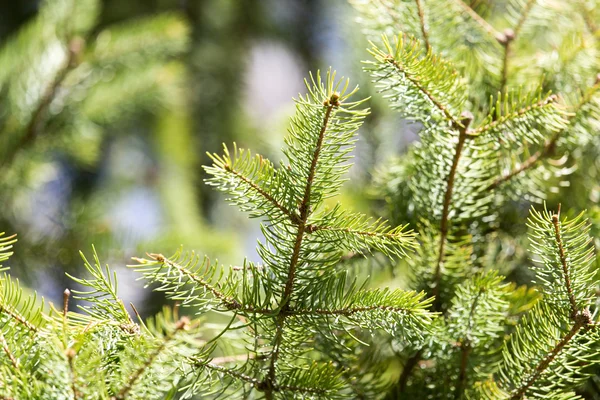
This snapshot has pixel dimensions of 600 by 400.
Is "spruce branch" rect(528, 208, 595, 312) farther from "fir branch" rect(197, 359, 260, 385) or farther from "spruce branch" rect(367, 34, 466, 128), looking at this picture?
"fir branch" rect(197, 359, 260, 385)

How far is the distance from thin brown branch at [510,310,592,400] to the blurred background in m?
0.26

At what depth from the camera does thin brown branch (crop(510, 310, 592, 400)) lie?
0.35m

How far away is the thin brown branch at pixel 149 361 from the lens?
30cm

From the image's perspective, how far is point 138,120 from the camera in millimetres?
1392

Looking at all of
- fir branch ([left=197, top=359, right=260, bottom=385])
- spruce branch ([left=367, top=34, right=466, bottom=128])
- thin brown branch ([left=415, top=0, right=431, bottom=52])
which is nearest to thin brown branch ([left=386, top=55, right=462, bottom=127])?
spruce branch ([left=367, top=34, right=466, bottom=128])

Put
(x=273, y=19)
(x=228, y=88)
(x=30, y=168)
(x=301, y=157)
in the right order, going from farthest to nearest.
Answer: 1. (x=273, y=19)
2. (x=228, y=88)
3. (x=30, y=168)
4. (x=301, y=157)

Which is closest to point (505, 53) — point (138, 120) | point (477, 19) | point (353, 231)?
point (477, 19)

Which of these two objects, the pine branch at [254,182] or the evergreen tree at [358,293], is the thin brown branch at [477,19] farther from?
the pine branch at [254,182]

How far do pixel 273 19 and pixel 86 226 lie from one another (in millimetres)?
868

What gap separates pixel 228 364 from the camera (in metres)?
0.44

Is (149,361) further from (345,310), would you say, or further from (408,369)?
(408,369)

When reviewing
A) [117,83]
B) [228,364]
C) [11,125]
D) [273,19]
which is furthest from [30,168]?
[273,19]

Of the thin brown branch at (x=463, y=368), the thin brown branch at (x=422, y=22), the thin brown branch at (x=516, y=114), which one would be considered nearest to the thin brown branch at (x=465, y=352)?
the thin brown branch at (x=463, y=368)

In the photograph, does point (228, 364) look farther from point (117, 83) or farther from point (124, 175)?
point (124, 175)
